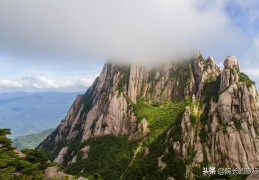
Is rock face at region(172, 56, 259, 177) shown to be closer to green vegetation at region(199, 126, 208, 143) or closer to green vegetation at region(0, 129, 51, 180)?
green vegetation at region(199, 126, 208, 143)

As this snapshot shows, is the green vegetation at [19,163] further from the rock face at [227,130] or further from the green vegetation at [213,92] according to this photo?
the green vegetation at [213,92]

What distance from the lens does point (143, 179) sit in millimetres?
169750

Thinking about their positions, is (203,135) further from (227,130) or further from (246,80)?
(246,80)

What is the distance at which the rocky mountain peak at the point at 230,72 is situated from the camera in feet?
591

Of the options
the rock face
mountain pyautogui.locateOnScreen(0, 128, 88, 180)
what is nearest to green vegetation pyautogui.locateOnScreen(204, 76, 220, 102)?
the rock face

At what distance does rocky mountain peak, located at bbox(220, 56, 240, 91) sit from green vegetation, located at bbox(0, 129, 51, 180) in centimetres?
11753

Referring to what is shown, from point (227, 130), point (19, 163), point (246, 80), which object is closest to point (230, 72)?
point (246, 80)

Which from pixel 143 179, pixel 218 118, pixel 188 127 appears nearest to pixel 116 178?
pixel 143 179

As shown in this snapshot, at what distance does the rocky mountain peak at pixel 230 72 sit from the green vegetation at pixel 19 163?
386 ft

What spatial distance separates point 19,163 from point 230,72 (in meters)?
132

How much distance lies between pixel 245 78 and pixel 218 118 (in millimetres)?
36549

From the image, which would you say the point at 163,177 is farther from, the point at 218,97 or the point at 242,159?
the point at 218,97

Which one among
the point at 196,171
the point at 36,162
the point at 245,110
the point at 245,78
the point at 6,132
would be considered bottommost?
the point at 196,171

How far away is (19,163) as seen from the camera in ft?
290
